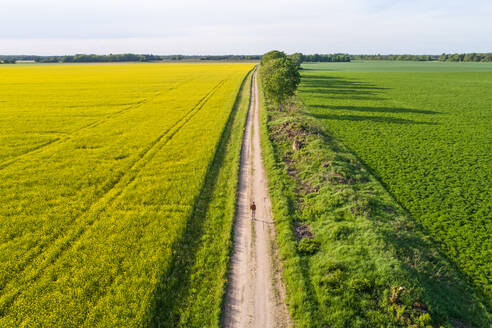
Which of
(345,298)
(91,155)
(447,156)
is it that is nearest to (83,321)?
(345,298)

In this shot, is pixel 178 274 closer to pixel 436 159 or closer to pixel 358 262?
pixel 358 262

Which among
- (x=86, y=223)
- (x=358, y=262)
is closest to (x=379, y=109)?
(x=358, y=262)

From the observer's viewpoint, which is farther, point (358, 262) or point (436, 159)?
point (436, 159)

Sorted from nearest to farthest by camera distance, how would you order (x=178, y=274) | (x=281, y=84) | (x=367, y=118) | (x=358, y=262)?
1. (x=178, y=274)
2. (x=358, y=262)
3. (x=367, y=118)
4. (x=281, y=84)

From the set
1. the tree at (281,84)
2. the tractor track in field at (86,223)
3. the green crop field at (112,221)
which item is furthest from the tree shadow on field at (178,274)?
the tree at (281,84)

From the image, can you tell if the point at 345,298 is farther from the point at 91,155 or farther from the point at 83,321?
the point at 91,155

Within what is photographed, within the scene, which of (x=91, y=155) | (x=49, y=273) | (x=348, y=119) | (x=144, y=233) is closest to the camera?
(x=49, y=273)

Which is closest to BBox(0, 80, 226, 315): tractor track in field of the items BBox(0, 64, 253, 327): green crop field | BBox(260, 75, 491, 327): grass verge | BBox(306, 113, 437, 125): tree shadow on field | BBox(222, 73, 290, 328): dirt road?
BBox(0, 64, 253, 327): green crop field
